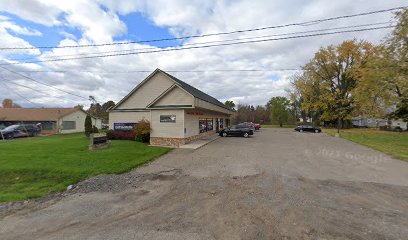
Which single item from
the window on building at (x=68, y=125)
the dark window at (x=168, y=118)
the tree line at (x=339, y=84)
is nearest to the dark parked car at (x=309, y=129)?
the tree line at (x=339, y=84)

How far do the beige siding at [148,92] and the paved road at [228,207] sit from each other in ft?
46.1

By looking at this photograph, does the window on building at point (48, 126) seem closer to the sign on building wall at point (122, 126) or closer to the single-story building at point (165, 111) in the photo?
the single-story building at point (165, 111)

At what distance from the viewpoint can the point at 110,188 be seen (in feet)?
24.7

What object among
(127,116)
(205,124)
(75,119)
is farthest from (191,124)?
(75,119)

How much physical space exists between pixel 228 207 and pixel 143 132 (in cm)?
1367

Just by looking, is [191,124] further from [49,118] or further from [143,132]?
[49,118]

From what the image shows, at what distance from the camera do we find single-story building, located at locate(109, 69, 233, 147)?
17516mm

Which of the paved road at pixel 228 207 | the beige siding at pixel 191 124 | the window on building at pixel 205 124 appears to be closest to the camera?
the paved road at pixel 228 207

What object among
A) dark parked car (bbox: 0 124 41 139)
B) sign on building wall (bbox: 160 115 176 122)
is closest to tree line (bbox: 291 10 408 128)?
sign on building wall (bbox: 160 115 176 122)

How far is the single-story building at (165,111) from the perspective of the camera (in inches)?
690

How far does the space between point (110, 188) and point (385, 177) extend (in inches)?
411

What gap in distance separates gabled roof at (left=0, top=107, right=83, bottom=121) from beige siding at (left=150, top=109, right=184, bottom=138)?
2804 centimetres

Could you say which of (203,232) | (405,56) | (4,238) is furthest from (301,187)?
(405,56)

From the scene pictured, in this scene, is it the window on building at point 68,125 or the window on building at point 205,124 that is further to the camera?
the window on building at point 68,125
